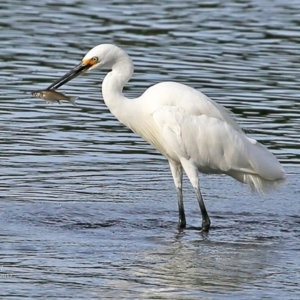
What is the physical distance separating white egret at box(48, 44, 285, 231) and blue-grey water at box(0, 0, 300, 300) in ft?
1.88

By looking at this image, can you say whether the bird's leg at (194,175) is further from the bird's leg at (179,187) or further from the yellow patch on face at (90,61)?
the yellow patch on face at (90,61)

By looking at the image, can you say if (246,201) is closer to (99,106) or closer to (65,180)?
(65,180)

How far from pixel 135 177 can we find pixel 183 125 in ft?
7.41

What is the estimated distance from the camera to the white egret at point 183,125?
11.0 m

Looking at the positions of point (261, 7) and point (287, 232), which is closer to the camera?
point (287, 232)

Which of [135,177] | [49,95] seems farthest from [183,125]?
[135,177]

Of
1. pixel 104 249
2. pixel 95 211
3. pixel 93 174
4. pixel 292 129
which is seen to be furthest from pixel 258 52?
pixel 104 249

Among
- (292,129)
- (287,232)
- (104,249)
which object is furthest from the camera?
(292,129)

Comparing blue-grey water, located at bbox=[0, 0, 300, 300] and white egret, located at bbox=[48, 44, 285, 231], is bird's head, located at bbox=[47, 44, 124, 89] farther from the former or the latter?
blue-grey water, located at bbox=[0, 0, 300, 300]

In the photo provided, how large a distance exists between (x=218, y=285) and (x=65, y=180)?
4450 mm

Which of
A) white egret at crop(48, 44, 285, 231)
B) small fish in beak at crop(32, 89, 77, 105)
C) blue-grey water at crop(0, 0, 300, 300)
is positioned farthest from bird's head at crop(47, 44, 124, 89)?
blue-grey water at crop(0, 0, 300, 300)

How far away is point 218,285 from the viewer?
28.4 ft

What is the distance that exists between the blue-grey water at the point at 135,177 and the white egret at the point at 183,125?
0.57 m

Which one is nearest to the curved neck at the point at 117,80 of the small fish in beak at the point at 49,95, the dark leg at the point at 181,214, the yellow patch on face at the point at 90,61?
the yellow patch on face at the point at 90,61
